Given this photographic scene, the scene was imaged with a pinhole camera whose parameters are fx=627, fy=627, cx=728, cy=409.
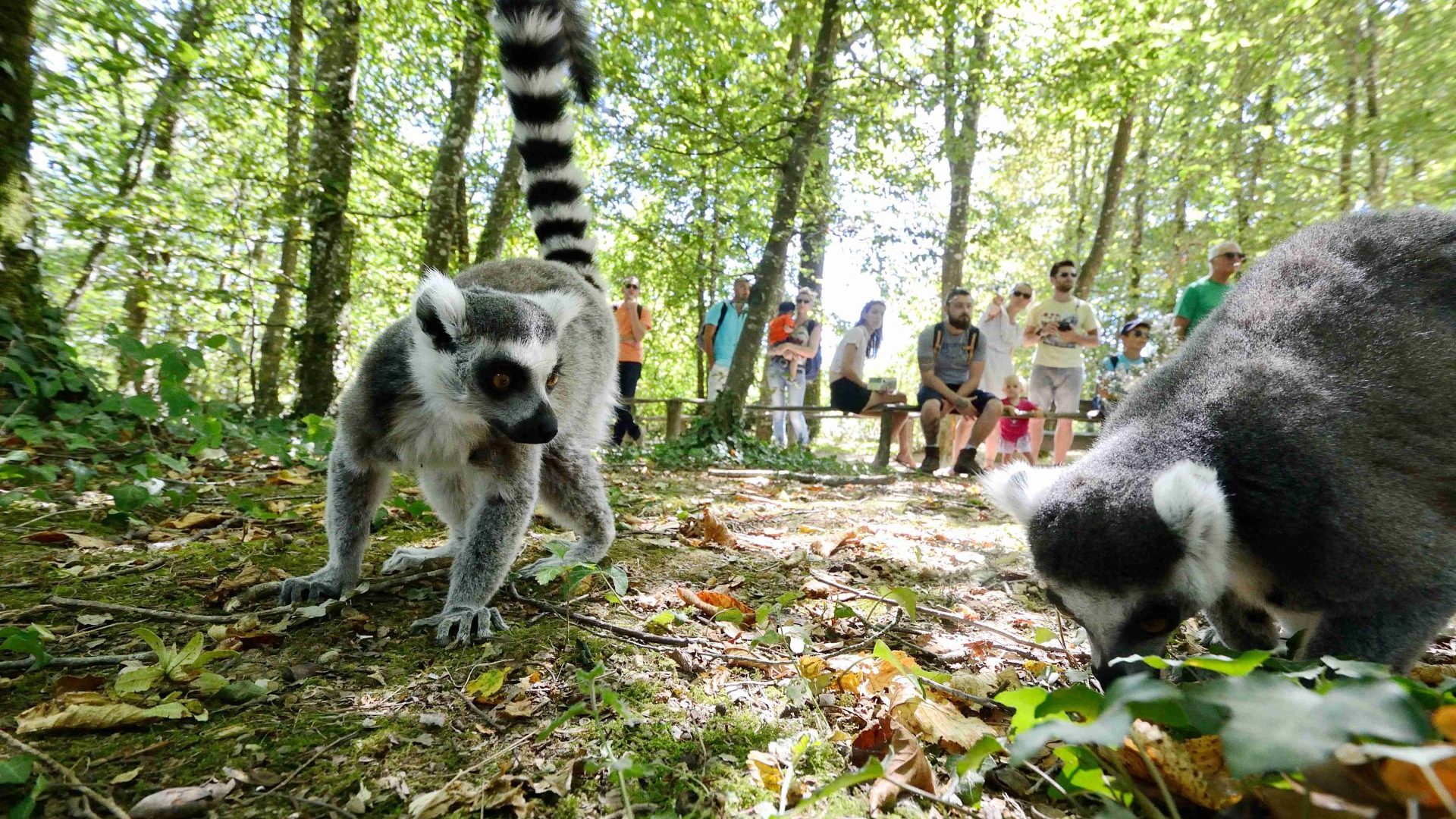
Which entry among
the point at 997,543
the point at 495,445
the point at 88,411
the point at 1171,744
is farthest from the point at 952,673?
the point at 88,411

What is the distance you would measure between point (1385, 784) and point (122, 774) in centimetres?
225

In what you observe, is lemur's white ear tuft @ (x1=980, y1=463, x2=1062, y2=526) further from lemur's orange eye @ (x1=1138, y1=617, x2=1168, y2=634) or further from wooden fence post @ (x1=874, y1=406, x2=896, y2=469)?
wooden fence post @ (x1=874, y1=406, x2=896, y2=469)

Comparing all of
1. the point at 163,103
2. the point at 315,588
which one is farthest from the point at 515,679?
the point at 163,103

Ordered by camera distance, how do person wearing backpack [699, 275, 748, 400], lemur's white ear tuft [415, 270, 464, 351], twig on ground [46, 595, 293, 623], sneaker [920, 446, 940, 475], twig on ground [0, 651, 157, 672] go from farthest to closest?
person wearing backpack [699, 275, 748, 400]
sneaker [920, 446, 940, 475]
lemur's white ear tuft [415, 270, 464, 351]
twig on ground [46, 595, 293, 623]
twig on ground [0, 651, 157, 672]

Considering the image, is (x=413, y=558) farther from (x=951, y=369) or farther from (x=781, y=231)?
(x=951, y=369)


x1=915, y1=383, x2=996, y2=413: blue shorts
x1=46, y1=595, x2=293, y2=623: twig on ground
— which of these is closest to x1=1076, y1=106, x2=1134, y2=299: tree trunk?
x1=915, y1=383, x2=996, y2=413: blue shorts

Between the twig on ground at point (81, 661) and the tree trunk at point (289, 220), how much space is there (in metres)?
4.75

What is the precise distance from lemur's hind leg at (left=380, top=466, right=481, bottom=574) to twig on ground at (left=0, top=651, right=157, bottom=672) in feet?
3.71

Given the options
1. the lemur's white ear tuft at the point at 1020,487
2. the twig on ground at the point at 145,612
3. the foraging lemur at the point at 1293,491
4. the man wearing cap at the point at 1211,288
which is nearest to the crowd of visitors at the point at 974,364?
the man wearing cap at the point at 1211,288

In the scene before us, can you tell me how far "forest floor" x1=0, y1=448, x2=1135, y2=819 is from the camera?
4.55 ft

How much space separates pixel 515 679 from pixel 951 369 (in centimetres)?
791

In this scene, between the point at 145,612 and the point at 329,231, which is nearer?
the point at 145,612

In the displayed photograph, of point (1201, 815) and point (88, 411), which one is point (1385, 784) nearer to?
point (1201, 815)

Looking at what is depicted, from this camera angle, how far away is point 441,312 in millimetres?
2688
